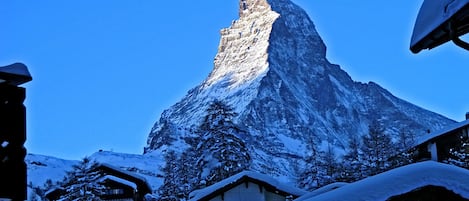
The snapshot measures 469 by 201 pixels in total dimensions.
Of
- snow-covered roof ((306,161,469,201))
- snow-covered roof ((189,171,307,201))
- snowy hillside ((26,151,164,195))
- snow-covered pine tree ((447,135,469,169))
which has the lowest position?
snow-covered roof ((306,161,469,201))

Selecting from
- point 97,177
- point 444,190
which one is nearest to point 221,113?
point 97,177

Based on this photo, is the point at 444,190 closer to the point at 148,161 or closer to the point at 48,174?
the point at 48,174

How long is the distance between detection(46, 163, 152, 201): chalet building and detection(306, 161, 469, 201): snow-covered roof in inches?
746

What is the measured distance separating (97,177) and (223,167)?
9.44 meters

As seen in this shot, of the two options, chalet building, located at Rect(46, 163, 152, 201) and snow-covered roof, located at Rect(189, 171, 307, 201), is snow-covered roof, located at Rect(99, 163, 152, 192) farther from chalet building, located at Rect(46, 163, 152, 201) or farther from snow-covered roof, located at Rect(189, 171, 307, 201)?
snow-covered roof, located at Rect(189, 171, 307, 201)

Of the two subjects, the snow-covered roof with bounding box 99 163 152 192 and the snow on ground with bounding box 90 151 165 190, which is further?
the snow on ground with bounding box 90 151 165 190

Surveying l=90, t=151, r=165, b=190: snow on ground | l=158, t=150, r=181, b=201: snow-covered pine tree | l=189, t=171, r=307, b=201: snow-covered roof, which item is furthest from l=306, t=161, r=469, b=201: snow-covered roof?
l=90, t=151, r=165, b=190: snow on ground

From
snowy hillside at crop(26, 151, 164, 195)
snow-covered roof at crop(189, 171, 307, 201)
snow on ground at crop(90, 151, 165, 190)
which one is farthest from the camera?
snow on ground at crop(90, 151, 165, 190)

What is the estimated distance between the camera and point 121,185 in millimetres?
25625

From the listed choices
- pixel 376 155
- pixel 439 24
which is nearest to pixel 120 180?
pixel 376 155

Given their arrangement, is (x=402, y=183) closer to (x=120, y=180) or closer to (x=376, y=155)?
(x=120, y=180)

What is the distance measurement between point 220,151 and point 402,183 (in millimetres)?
28338

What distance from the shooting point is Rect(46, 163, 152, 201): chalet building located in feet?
82.4

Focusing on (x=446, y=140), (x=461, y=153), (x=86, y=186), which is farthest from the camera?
(x=446, y=140)
